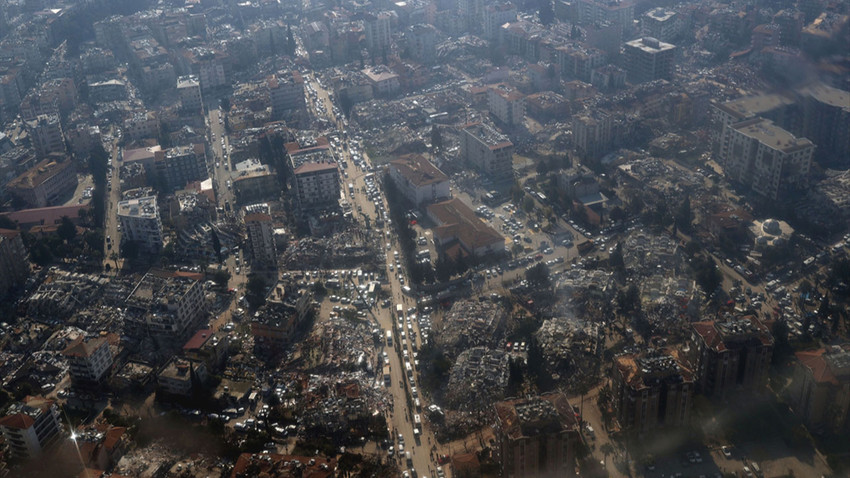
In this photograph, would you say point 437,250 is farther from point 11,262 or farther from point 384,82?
point 384,82

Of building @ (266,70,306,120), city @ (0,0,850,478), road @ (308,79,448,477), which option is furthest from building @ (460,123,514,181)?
building @ (266,70,306,120)

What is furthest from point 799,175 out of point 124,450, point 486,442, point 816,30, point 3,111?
point 3,111

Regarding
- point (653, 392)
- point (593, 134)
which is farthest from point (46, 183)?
point (653, 392)

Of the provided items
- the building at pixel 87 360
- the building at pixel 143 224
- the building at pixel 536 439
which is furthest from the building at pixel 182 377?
the building at pixel 536 439

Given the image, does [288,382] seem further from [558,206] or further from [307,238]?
[558,206]

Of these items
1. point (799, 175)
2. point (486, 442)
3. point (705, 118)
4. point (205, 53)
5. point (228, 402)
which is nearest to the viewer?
point (486, 442)

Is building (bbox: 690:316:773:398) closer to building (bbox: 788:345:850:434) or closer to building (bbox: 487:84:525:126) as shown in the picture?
building (bbox: 788:345:850:434)

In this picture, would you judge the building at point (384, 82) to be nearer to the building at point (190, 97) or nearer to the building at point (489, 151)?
the building at point (190, 97)
